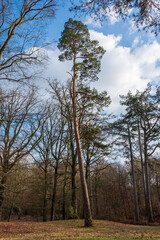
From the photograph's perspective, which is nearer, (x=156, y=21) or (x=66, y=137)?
(x=156, y=21)

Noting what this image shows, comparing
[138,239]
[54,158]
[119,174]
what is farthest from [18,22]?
[119,174]

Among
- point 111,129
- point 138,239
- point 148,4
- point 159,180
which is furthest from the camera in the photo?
point 159,180

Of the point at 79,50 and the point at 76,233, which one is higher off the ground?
the point at 79,50

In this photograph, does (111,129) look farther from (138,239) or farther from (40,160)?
(138,239)

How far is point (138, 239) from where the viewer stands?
605 centimetres

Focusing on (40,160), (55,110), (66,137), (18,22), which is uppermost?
(55,110)

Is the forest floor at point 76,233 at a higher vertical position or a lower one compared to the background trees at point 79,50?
lower

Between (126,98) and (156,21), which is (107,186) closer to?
(126,98)

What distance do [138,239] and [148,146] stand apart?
11315 millimetres

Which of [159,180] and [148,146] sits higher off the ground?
[148,146]

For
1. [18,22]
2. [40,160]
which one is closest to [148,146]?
[40,160]

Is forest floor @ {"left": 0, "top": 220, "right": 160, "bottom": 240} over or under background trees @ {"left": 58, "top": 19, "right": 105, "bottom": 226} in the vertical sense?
under

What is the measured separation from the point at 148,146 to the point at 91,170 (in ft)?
22.6

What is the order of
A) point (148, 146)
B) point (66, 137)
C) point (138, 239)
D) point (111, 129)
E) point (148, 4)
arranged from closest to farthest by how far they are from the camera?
Result: point (148, 4) → point (138, 239) → point (148, 146) → point (111, 129) → point (66, 137)
